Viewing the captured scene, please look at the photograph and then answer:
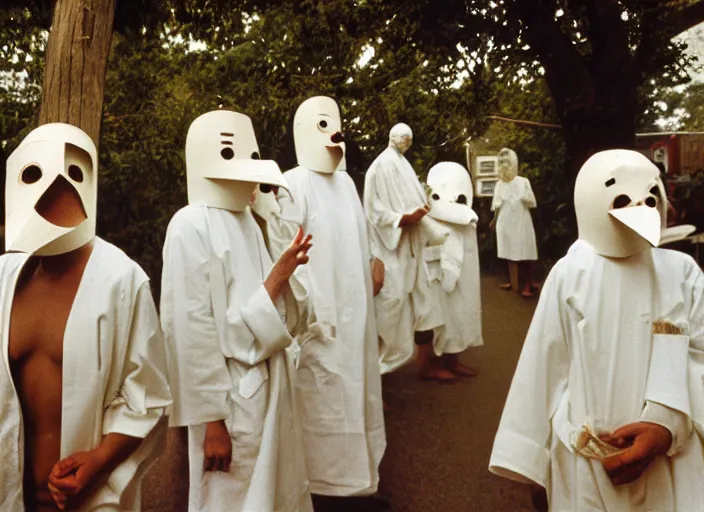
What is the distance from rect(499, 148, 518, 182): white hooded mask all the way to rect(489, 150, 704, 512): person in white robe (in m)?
8.51

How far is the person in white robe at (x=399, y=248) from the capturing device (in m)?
6.31

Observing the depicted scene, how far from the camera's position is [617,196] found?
261 centimetres

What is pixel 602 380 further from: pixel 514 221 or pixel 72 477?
pixel 514 221

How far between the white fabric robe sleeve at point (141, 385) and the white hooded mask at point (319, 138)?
2.22 metres

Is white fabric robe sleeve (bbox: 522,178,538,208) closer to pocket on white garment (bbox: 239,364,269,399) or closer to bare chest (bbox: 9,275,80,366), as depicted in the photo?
pocket on white garment (bbox: 239,364,269,399)

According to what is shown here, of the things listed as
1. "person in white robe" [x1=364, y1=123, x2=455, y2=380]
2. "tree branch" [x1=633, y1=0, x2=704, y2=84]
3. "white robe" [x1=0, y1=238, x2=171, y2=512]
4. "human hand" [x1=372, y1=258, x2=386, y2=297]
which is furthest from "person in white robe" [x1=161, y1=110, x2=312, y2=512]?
"tree branch" [x1=633, y1=0, x2=704, y2=84]

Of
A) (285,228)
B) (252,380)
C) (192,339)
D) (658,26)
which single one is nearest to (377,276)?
(285,228)

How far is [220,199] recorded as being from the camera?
3.06 meters

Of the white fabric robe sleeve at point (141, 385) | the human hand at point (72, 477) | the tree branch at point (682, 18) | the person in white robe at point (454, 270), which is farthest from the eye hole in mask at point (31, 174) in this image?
the tree branch at point (682, 18)

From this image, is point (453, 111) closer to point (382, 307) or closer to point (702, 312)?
point (382, 307)

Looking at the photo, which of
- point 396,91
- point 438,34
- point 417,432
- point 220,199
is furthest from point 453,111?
point 220,199

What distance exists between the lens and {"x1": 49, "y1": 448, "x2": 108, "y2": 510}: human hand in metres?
2.02

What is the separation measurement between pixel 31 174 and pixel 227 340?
99 cm

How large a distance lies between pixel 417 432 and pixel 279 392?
2.83 meters
